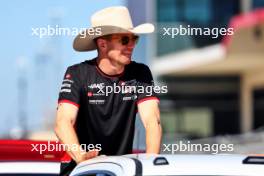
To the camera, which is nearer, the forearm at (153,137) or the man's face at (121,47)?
the forearm at (153,137)

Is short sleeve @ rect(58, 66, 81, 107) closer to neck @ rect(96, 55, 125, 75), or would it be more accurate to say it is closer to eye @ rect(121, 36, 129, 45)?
neck @ rect(96, 55, 125, 75)

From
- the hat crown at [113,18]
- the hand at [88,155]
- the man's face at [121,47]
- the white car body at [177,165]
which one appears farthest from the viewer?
the hat crown at [113,18]

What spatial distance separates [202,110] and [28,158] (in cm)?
6105

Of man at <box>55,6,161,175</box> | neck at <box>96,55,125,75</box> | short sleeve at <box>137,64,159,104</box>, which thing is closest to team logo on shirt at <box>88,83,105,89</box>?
man at <box>55,6,161,175</box>

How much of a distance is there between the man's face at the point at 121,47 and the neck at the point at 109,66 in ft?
0.08

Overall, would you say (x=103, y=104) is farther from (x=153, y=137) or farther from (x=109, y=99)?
(x=153, y=137)

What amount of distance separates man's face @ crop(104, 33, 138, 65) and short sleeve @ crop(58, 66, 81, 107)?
239mm

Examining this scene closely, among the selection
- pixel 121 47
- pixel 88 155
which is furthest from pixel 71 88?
pixel 88 155

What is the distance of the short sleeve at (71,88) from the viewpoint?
5762mm

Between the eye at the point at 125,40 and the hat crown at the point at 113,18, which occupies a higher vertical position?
the hat crown at the point at 113,18

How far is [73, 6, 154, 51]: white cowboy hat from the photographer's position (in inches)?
234

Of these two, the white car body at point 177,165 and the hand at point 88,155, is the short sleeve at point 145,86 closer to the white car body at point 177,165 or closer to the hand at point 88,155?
the hand at point 88,155

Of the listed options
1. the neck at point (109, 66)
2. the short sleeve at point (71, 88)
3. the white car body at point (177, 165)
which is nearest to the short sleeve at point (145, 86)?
the neck at point (109, 66)

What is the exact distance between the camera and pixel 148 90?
19.5 ft
